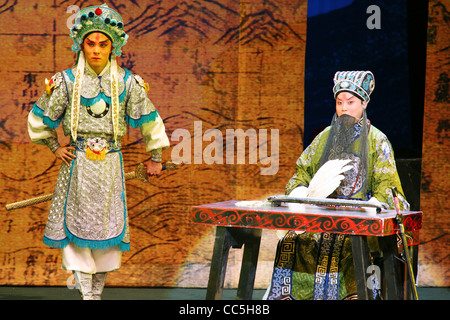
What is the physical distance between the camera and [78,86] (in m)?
4.40

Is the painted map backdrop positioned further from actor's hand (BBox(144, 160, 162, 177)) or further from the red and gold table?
the red and gold table

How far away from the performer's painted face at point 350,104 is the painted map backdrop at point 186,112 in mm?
1362

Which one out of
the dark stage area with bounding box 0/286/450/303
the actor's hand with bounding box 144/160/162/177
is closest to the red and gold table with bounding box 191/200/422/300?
the actor's hand with bounding box 144/160/162/177

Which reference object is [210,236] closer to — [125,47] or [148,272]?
[148,272]

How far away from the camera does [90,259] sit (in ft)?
14.4

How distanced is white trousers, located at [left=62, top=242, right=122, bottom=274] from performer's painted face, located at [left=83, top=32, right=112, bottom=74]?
119 centimetres

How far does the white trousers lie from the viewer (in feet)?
14.3

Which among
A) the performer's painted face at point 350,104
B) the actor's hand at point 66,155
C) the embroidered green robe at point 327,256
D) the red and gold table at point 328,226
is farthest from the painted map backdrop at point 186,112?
the red and gold table at point 328,226

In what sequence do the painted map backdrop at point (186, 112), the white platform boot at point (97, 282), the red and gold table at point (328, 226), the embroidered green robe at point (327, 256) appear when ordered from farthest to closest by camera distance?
the painted map backdrop at point (186, 112) < the white platform boot at point (97, 282) < the embroidered green robe at point (327, 256) < the red and gold table at point (328, 226)

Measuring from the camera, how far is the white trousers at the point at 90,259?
4.35 metres

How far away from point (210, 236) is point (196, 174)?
1.74 ft

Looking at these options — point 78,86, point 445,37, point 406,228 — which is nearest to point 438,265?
point 445,37

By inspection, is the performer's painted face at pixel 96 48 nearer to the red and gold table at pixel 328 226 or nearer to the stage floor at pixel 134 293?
the red and gold table at pixel 328 226
